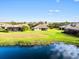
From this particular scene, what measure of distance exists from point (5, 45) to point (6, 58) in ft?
44.1

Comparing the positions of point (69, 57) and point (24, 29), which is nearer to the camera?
point (69, 57)

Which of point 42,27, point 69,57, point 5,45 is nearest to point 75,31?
point 42,27

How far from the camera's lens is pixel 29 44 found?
158ft

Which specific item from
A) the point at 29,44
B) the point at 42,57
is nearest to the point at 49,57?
the point at 42,57

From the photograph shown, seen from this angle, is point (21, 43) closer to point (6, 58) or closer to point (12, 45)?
point (12, 45)

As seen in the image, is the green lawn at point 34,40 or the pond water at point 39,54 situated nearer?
the pond water at point 39,54

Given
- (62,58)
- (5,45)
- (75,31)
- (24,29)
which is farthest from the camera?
(24,29)

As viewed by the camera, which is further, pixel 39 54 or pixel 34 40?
pixel 34 40

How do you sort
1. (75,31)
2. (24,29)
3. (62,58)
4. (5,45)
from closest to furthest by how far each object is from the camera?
1. (62,58)
2. (5,45)
3. (75,31)
4. (24,29)

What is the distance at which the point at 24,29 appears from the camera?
311 ft

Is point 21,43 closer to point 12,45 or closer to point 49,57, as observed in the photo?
point 12,45

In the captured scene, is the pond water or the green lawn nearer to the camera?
the pond water

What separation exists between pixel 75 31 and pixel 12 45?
33.4 m

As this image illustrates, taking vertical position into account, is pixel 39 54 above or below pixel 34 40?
below
